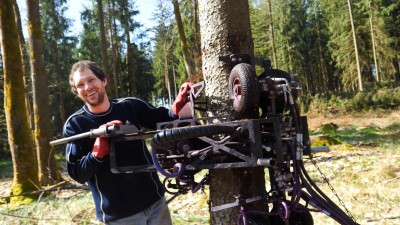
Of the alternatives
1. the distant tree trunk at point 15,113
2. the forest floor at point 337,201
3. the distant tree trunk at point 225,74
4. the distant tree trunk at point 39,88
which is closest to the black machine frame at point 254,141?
the distant tree trunk at point 225,74

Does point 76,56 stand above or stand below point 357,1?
below

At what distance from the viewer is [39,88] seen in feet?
33.1

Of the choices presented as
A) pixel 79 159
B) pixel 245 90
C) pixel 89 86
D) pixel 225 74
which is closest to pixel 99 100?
pixel 89 86

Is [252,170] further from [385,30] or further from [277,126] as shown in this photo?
[385,30]

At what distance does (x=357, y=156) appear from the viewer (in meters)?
9.10

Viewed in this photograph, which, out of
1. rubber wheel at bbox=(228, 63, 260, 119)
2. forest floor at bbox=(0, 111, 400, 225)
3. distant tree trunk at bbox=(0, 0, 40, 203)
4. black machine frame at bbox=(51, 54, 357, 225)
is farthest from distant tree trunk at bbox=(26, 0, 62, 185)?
rubber wheel at bbox=(228, 63, 260, 119)

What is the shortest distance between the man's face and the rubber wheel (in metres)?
1.14

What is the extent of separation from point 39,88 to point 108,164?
8.28 metres

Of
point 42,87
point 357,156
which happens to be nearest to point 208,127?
point 357,156

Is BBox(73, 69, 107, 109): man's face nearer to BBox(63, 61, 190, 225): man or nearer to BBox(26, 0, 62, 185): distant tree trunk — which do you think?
BBox(63, 61, 190, 225): man

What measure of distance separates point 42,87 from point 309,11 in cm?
4144

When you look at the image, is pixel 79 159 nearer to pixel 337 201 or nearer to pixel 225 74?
pixel 225 74

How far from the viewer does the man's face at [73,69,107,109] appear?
2.73m

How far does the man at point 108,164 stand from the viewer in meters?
2.73
